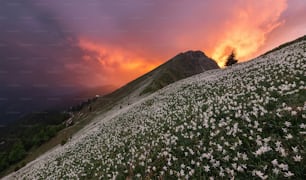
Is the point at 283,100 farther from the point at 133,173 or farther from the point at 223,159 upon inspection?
the point at 133,173

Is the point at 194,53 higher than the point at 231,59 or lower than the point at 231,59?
higher

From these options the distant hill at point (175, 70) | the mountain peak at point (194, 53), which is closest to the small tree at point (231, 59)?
the distant hill at point (175, 70)

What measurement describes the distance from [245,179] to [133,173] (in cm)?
547

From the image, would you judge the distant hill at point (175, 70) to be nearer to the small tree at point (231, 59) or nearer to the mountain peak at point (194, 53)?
the mountain peak at point (194, 53)

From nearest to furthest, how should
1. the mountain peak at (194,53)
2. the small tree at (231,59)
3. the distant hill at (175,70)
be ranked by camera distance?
the small tree at (231,59), the distant hill at (175,70), the mountain peak at (194,53)

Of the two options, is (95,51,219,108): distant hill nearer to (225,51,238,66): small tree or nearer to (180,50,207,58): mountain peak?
(180,50,207,58): mountain peak

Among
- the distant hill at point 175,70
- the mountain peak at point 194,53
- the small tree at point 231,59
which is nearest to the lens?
the small tree at point 231,59

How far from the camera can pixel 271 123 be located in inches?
273

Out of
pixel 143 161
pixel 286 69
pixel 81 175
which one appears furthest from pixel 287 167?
pixel 81 175

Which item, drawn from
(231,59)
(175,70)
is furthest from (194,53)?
(231,59)

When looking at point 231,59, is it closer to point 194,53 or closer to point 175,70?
point 175,70

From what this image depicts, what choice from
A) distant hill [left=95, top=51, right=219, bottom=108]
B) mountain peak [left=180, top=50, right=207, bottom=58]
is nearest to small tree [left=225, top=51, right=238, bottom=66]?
distant hill [left=95, top=51, right=219, bottom=108]

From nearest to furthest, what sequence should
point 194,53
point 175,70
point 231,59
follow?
point 231,59 → point 175,70 → point 194,53

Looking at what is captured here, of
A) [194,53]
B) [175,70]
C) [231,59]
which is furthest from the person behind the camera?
[194,53]
